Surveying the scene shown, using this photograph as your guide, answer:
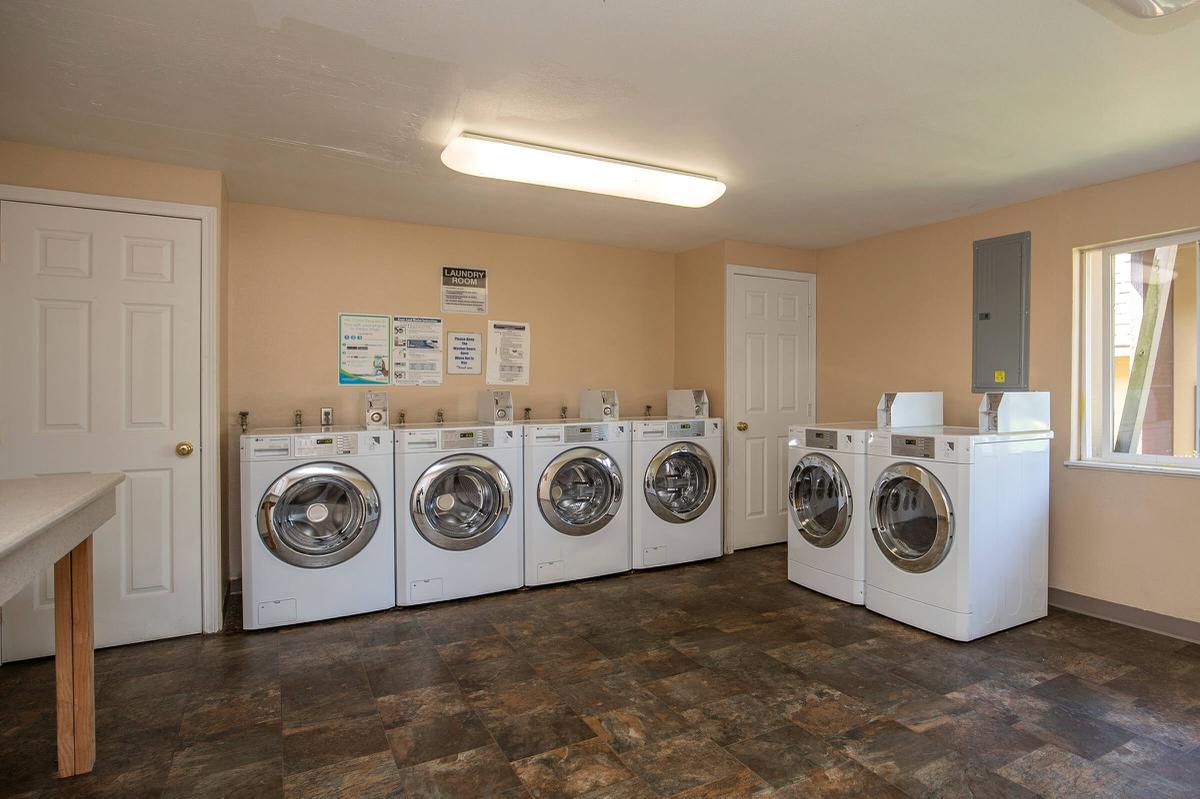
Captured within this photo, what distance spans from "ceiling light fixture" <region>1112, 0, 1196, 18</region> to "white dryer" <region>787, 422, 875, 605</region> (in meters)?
2.40

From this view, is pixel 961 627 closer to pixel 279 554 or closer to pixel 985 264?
pixel 985 264

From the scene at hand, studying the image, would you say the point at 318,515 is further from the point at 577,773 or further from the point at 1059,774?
the point at 1059,774

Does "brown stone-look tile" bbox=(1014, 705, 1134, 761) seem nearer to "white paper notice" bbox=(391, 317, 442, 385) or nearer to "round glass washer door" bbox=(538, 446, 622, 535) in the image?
"round glass washer door" bbox=(538, 446, 622, 535)

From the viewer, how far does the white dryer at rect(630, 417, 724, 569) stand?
173 inches

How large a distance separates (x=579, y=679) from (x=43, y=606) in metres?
2.55

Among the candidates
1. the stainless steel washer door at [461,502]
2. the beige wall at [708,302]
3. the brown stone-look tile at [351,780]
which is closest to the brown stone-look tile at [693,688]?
the brown stone-look tile at [351,780]

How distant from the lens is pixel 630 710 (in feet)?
8.25

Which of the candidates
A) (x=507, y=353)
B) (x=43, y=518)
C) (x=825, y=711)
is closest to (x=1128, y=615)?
(x=825, y=711)

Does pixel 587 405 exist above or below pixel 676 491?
above

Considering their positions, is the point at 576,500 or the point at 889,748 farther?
the point at 576,500

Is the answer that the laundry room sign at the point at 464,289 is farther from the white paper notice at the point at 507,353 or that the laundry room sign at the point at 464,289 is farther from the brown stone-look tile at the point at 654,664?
the brown stone-look tile at the point at 654,664

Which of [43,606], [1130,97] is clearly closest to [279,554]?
[43,606]

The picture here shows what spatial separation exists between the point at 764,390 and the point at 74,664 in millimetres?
4359

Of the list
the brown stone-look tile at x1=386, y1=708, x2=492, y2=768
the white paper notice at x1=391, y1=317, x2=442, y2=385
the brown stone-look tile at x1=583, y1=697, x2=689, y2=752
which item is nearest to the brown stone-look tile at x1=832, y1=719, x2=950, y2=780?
the brown stone-look tile at x1=583, y1=697, x2=689, y2=752
